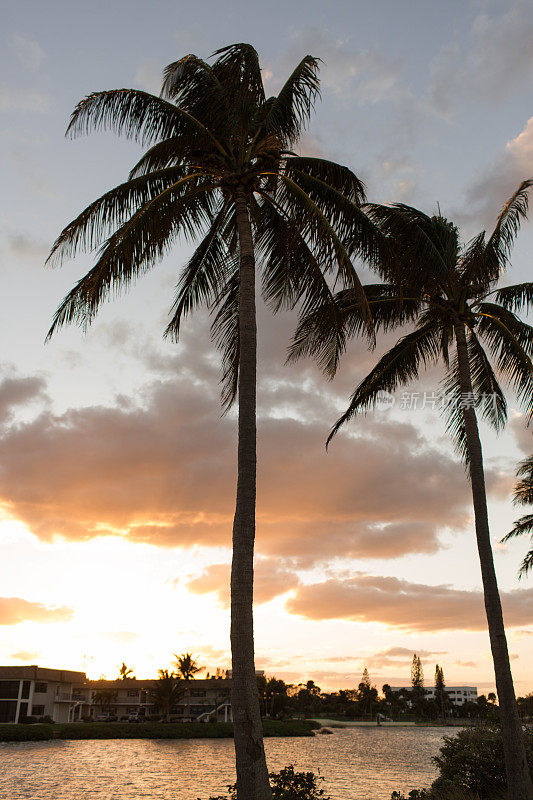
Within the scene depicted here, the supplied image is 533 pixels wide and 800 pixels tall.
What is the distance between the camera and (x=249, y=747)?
9.10m

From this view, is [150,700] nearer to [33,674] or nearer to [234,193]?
[33,674]

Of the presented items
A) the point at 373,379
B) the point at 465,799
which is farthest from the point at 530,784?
the point at 373,379

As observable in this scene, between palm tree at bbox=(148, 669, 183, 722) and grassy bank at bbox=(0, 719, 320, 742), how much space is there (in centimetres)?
859

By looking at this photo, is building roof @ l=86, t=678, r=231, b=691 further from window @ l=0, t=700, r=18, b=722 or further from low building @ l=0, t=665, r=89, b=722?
window @ l=0, t=700, r=18, b=722

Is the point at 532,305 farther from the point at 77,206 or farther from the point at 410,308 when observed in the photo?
the point at 77,206

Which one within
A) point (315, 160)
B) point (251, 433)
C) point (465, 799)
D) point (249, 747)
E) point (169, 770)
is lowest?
point (169, 770)

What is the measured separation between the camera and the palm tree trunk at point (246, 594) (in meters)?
9.04

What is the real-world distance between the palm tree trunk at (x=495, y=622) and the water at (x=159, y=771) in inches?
559

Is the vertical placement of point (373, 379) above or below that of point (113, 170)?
below

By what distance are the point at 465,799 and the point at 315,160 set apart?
13.0m

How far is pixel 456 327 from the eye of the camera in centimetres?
1667

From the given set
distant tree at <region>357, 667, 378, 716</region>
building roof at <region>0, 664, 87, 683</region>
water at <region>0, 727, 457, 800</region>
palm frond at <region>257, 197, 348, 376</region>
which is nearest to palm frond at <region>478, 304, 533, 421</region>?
palm frond at <region>257, 197, 348, 376</region>

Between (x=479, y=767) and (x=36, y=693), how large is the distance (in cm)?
7320

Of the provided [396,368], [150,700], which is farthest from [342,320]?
[150,700]
